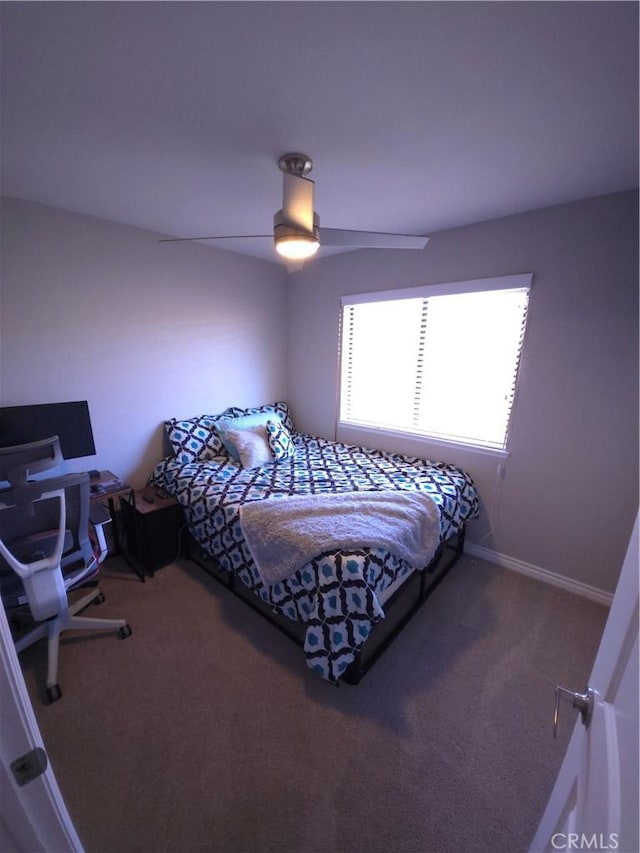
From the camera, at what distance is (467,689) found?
158 cm

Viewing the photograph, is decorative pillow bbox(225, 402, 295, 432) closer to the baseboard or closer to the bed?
the bed

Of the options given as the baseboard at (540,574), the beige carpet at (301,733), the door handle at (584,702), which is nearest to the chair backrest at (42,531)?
the beige carpet at (301,733)

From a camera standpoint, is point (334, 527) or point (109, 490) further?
point (109, 490)

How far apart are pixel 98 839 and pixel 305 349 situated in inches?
131

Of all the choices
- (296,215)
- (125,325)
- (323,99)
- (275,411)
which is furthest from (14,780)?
(275,411)

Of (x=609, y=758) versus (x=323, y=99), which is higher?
(x=323, y=99)

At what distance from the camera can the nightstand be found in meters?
2.30

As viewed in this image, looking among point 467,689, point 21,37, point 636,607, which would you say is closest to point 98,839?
point 467,689

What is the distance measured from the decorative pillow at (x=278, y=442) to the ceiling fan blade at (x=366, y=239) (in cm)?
164

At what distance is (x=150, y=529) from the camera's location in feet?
7.58

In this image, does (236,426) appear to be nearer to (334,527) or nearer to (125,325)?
(125,325)

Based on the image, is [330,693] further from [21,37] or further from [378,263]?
[378,263]

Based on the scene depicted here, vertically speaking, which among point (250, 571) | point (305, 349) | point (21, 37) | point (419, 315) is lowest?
point (250, 571)

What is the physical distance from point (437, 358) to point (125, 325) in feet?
8.13
